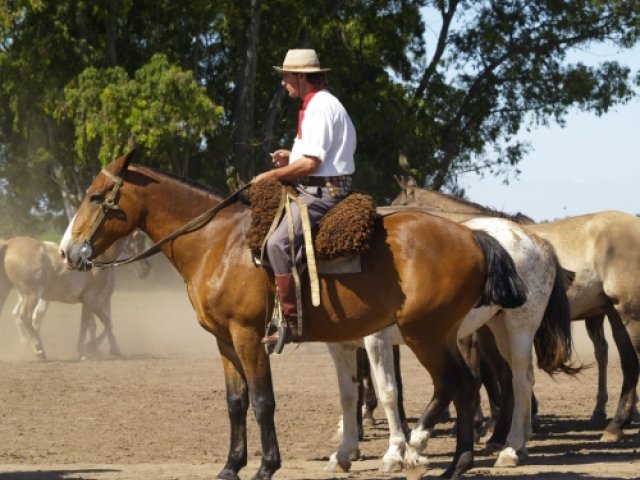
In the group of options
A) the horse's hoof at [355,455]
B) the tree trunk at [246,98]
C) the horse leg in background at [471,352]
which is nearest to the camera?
the horse's hoof at [355,455]

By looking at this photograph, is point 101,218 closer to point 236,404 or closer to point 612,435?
point 236,404

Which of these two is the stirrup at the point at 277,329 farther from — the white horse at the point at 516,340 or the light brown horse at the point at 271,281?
the white horse at the point at 516,340

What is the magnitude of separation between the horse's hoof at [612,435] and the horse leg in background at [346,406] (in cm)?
267

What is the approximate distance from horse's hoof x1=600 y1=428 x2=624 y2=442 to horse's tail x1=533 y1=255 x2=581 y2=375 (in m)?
1.25

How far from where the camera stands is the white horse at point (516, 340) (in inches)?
391

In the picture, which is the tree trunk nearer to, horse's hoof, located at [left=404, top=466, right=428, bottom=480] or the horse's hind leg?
the horse's hind leg

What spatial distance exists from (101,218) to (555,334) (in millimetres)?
3979

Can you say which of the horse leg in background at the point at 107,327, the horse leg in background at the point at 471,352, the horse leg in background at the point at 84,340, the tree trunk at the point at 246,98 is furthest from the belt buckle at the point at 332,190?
the tree trunk at the point at 246,98

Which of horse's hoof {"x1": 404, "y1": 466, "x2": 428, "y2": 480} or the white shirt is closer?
the white shirt

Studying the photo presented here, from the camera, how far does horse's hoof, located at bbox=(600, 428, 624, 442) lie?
37.9 ft

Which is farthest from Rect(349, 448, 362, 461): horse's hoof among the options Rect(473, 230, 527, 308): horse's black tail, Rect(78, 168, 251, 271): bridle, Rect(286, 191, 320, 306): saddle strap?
Rect(78, 168, 251, 271): bridle

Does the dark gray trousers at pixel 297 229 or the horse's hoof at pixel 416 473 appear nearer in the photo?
the dark gray trousers at pixel 297 229

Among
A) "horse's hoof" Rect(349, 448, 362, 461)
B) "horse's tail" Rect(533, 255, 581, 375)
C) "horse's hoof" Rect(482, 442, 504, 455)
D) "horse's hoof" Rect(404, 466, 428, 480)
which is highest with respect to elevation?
"horse's tail" Rect(533, 255, 581, 375)

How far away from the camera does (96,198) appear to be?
8.96m
